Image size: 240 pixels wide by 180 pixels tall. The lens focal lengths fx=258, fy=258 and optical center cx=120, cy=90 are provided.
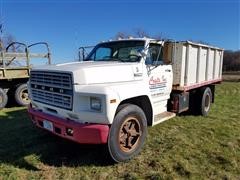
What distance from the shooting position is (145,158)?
4.66m

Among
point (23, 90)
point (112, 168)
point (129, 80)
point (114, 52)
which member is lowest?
point (112, 168)

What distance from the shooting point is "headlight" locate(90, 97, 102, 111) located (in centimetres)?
389

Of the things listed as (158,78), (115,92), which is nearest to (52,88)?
(115,92)

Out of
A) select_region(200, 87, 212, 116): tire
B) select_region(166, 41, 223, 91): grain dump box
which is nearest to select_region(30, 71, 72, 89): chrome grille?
select_region(166, 41, 223, 91): grain dump box

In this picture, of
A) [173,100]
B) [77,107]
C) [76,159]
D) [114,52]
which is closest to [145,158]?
[76,159]

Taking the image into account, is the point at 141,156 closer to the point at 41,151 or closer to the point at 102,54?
the point at 41,151

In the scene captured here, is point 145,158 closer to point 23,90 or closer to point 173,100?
point 173,100

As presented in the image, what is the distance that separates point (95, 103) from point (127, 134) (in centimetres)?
93

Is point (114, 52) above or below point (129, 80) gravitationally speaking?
above

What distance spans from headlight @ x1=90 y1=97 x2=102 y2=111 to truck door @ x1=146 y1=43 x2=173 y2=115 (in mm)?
1496

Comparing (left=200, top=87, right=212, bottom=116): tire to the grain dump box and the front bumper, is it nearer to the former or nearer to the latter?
the grain dump box

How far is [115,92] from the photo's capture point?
13.2 ft

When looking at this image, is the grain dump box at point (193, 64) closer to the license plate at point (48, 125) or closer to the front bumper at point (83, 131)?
the front bumper at point (83, 131)

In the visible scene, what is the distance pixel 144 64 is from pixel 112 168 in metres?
2.06
